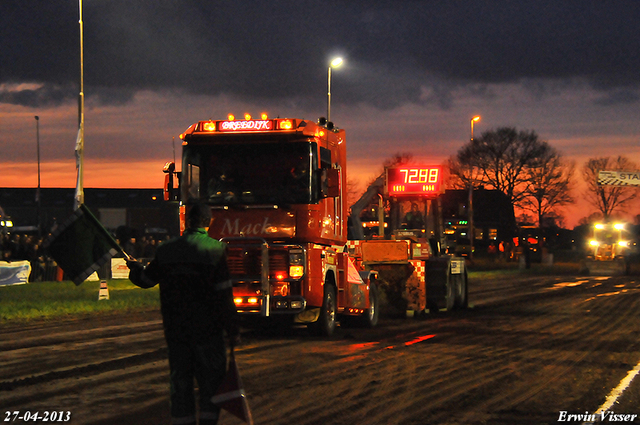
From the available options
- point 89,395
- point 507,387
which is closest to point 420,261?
point 507,387

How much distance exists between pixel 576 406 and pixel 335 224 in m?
7.13

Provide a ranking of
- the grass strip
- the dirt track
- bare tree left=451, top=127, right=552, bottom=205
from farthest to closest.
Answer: bare tree left=451, top=127, right=552, bottom=205 < the grass strip < the dirt track

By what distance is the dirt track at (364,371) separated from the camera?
770 centimetres

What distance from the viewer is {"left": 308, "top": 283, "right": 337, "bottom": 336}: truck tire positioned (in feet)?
46.1

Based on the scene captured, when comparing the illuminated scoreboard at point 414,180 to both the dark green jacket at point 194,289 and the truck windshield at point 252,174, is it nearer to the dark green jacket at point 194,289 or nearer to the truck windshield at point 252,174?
the truck windshield at point 252,174

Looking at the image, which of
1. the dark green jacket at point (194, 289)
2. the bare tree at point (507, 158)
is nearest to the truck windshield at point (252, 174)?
the dark green jacket at point (194, 289)

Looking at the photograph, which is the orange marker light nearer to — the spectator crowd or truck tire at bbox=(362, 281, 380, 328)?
truck tire at bbox=(362, 281, 380, 328)

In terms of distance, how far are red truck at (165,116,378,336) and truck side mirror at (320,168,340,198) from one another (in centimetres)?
2

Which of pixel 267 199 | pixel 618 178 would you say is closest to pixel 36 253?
pixel 267 199

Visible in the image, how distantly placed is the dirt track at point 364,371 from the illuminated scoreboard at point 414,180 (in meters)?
3.63

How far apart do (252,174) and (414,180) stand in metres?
7.40

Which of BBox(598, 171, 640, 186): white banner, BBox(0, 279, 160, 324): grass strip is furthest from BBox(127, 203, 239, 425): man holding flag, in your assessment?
BBox(598, 171, 640, 186): white banner

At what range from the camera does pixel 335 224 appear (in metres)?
14.5

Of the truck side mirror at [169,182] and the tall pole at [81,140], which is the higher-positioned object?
the tall pole at [81,140]
